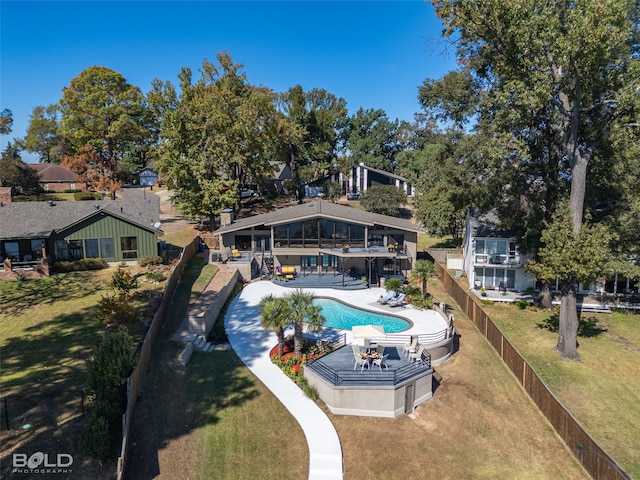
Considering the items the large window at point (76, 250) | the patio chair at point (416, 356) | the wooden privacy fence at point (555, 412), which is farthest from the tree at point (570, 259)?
the large window at point (76, 250)

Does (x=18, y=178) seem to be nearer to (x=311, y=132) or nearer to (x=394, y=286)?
(x=311, y=132)

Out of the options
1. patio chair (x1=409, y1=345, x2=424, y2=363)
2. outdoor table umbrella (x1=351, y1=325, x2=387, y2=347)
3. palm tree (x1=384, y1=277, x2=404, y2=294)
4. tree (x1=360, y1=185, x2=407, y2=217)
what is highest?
tree (x1=360, y1=185, x2=407, y2=217)

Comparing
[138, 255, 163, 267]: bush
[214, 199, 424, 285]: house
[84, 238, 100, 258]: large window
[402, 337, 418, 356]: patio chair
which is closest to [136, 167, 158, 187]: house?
[214, 199, 424, 285]: house

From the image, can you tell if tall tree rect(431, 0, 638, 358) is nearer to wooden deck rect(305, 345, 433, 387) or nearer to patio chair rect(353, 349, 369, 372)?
wooden deck rect(305, 345, 433, 387)

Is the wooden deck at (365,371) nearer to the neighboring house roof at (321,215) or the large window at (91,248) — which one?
the neighboring house roof at (321,215)

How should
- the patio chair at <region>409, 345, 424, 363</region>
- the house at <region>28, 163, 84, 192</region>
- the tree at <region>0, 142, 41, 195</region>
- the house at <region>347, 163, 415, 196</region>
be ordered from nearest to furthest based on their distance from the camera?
the patio chair at <region>409, 345, 424, 363</region> → the tree at <region>0, 142, 41, 195</region> → the house at <region>28, 163, 84, 192</region> → the house at <region>347, 163, 415, 196</region>

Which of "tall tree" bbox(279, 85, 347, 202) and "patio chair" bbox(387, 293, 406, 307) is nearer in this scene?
"patio chair" bbox(387, 293, 406, 307)

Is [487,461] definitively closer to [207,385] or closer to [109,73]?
[207,385]
